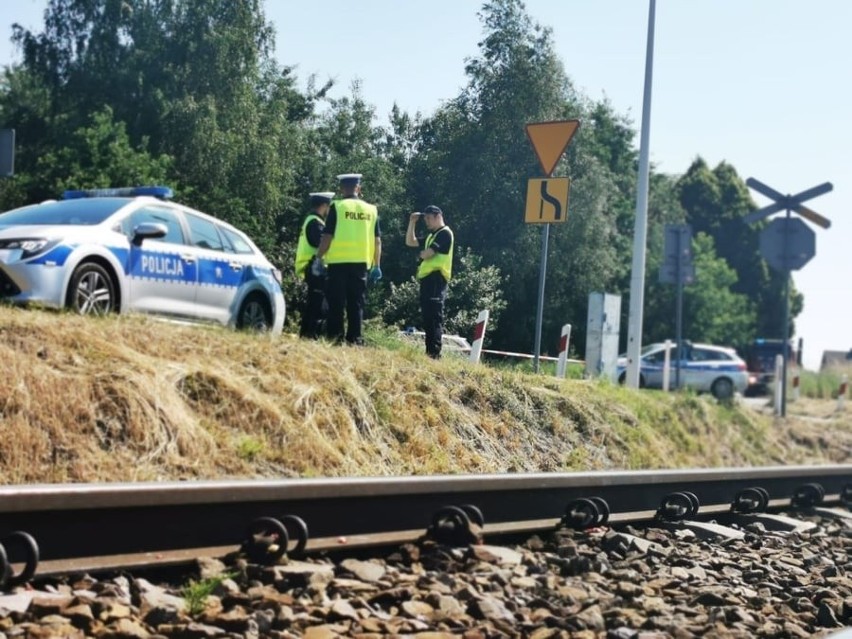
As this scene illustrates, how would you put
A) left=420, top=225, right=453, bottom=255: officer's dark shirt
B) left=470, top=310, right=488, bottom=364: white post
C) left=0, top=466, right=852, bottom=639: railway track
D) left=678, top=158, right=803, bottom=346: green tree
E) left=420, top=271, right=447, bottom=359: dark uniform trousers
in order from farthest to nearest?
left=678, top=158, right=803, bottom=346: green tree
left=470, top=310, right=488, bottom=364: white post
left=420, top=271, right=447, bottom=359: dark uniform trousers
left=420, top=225, right=453, bottom=255: officer's dark shirt
left=0, top=466, right=852, bottom=639: railway track

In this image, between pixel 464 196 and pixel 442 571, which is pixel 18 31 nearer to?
pixel 464 196

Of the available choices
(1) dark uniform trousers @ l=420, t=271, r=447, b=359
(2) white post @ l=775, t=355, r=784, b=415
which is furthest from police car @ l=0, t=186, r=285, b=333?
(2) white post @ l=775, t=355, r=784, b=415

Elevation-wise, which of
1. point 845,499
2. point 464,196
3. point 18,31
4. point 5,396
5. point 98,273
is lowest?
point 845,499

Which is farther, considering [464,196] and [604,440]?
[464,196]

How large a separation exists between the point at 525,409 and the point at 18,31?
3792 cm

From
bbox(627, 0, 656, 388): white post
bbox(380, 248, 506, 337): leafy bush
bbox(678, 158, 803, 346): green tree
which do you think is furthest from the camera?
bbox(678, 158, 803, 346): green tree

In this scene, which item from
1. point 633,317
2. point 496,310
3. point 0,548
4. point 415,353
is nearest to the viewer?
point 0,548

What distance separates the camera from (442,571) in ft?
20.4

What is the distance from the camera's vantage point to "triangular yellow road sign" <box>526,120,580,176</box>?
1514 cm

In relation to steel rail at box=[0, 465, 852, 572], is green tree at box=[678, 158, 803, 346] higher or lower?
higher

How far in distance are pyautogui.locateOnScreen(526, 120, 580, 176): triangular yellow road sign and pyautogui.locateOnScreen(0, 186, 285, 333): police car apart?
3.47m

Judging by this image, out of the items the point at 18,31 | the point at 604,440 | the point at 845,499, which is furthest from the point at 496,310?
the point at 18,31

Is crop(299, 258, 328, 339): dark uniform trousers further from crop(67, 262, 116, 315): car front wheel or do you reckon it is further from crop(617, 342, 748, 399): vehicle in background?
crop(617, 342, 748, 399): vehicle in background

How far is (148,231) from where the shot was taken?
11.7 m
